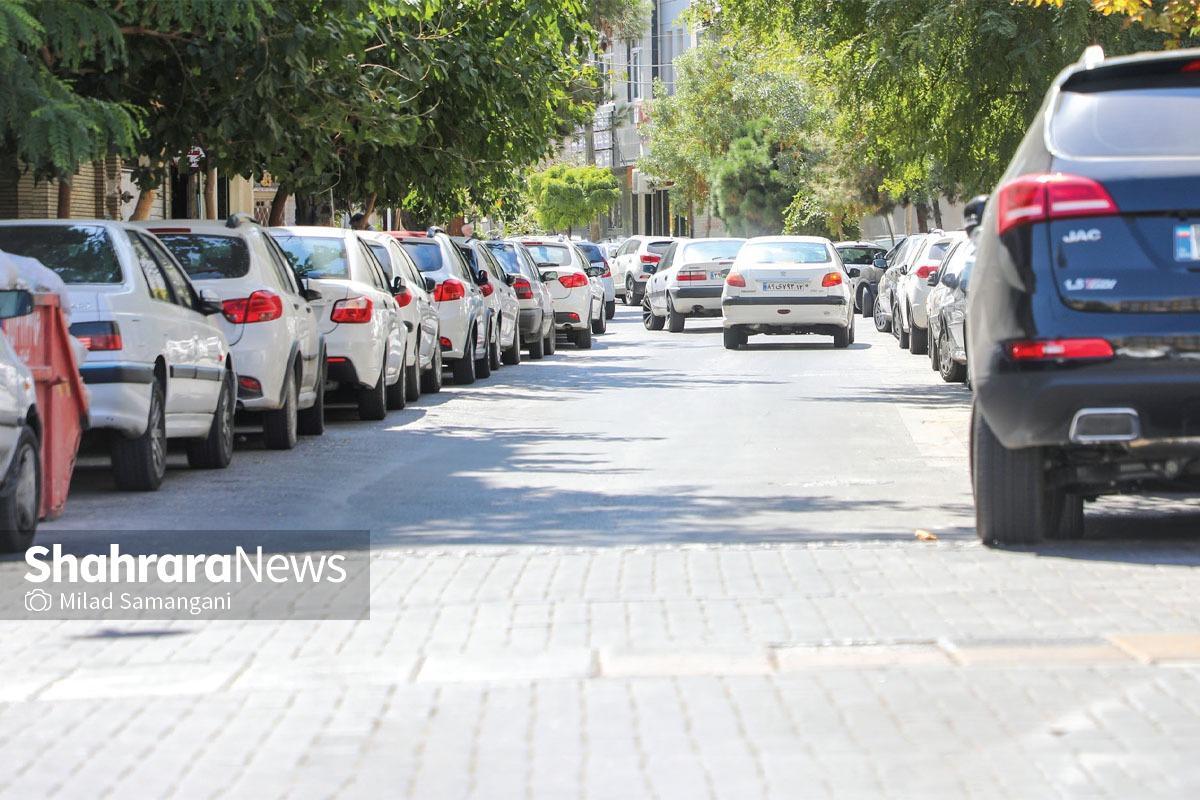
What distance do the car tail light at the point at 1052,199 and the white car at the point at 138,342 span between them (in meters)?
5.12

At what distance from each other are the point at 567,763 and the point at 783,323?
25559 millimetres

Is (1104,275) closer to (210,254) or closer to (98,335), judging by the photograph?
(98,335)

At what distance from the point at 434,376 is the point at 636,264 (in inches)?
1309

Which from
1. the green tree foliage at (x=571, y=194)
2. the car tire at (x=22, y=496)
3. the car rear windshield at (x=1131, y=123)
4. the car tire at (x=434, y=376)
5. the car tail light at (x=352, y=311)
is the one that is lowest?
the car tire at (x=434, y=376)

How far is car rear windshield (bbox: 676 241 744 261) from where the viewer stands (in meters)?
37.8

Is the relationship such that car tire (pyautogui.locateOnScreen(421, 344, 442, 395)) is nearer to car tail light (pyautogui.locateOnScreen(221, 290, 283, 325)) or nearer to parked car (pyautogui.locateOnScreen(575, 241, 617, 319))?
car tail light (pyautogui.locateOnScreen(221, 290, 283, 325))

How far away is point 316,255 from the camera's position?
18406 millimetres

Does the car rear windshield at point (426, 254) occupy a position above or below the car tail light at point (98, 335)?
above

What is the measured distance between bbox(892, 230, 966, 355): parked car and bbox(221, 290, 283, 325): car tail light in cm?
1461

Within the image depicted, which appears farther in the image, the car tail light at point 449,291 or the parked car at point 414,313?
the car tail light at point 449,291

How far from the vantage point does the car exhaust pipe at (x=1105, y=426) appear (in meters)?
8.29

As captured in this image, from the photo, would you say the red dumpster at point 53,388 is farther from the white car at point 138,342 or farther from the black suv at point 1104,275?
the black suv at point 1104,275

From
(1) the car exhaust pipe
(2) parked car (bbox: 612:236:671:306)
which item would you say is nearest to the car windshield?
(2) parked car (bbox: 612:236:671:306)

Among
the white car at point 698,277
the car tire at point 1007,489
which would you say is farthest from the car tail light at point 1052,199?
the white car at point 698,277
